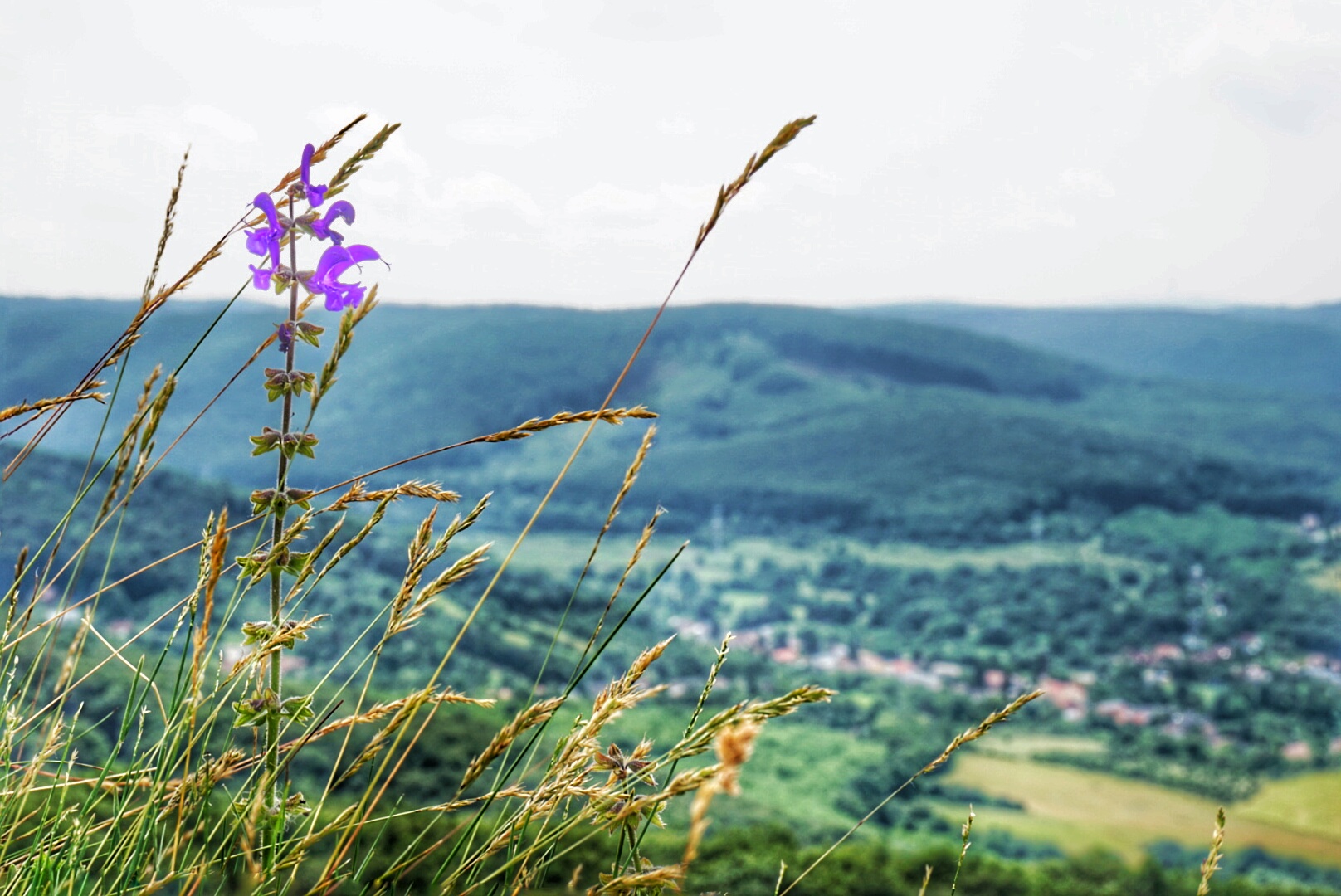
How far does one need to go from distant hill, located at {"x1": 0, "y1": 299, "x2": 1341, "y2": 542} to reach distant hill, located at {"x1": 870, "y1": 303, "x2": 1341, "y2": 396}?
2.21 metres

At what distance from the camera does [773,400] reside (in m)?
45.9

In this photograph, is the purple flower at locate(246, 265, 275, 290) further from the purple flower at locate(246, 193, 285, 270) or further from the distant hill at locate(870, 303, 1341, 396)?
the distant hill at locate(870, 303, 1341, 396)

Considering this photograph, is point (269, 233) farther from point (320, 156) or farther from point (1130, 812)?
point (1130, 812)

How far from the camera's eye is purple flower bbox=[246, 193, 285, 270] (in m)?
1.00

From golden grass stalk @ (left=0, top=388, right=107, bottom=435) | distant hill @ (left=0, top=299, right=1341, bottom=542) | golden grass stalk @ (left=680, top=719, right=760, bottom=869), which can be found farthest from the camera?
distant hill @ (left=0, top=299, right=1341, bottom=542)

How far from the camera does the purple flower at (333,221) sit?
102 cm

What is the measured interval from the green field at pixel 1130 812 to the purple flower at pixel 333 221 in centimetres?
1904

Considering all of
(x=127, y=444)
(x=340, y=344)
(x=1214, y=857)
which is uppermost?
(x=340, y=344)

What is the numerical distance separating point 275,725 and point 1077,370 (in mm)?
55615

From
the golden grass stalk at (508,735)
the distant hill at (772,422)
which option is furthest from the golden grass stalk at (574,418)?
the distant hill at (772,422)

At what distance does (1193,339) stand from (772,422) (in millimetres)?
25293

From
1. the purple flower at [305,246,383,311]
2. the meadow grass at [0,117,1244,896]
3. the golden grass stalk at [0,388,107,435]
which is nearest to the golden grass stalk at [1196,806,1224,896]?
the meadow grass at [0,117,1244,896]

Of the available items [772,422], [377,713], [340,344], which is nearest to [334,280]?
[340,344]

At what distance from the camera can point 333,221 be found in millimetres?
1076
